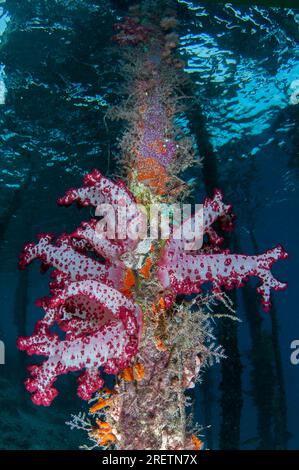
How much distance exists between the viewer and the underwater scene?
3.05 meters

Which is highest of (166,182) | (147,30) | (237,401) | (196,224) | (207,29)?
(207,29)

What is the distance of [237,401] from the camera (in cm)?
763

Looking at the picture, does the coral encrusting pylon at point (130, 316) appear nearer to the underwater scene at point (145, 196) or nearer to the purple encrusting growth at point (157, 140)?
the underwater scene at point (145, 196)

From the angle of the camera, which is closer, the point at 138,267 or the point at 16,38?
the point at 138,267

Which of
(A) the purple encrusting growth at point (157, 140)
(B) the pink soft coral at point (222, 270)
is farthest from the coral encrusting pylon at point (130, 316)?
(A) the purple encrusting growth at point (157, 140)

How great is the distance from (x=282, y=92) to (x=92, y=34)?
602 centimetres

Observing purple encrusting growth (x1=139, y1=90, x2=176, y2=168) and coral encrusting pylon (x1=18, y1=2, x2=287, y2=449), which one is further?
purple encrusting growth (x1=139, y1=90, x2=176, y2=168)

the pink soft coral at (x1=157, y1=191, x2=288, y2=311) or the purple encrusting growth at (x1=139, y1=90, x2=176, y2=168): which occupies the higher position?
the purple encrusting growth at (x1=139, y1=90, x2=176, y2=168)

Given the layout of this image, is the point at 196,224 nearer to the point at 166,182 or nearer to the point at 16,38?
the point at 166,182

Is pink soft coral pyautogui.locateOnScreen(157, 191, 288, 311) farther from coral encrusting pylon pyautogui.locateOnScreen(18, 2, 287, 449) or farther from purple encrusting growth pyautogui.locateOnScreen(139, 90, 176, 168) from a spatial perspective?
purple encrusting growth pyautogui.locateOnScreen(139, 90, 176, 168)

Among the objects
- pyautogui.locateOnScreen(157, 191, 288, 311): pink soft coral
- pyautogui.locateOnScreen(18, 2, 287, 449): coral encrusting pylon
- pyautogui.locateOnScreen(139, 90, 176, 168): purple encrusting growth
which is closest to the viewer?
pyautogui.locateOnScreen(18, 2, 287, 449): coral encrusting pylon

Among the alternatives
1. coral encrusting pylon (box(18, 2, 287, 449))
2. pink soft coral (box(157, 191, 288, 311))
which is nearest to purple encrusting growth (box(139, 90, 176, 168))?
coral encrusting pylon (box(18, 2, 287, 449))

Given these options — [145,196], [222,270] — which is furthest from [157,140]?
[222,270]

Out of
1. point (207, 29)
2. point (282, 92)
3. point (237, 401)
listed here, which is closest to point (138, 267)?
point (237, 401)
